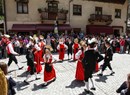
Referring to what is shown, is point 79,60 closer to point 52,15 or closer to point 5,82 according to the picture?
point 5,82

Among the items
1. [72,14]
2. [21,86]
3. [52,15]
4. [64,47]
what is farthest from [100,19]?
[21,86]

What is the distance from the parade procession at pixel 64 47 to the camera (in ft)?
24.2

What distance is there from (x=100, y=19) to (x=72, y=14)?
420cm

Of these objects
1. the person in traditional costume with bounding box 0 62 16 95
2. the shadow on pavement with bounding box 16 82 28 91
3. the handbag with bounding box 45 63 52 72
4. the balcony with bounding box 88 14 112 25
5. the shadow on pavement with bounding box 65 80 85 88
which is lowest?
the shadow on pavement with bounding box 16 82 28 91

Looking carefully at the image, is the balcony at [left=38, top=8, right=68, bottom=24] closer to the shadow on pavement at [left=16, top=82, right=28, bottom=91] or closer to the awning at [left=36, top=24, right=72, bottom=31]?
the awning at [left=36, top=24, right=72, bottom=31]

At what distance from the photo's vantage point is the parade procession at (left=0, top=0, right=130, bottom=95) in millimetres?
7371

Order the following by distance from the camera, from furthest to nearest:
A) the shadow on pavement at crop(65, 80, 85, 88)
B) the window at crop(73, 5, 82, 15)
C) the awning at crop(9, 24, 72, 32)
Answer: the window at crop(73, 5, 82, 15)
the awning at crop(9, 24, 72, 32)
the shadow on pavement at crop(65, 80, 85, 88)

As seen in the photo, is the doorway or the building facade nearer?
the building facade

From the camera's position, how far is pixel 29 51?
8.27 m

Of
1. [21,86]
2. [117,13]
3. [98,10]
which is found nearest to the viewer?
[21,86]

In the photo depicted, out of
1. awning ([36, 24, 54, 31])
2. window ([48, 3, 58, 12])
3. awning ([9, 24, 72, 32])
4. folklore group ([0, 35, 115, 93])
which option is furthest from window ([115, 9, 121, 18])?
folklore group ([0, 35, 115, 93])

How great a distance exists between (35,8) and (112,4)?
11714 millimetres

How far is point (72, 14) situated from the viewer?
2594cm

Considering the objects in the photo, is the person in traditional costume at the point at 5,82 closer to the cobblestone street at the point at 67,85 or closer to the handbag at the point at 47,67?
the cobblestone street at the point at 67,85
